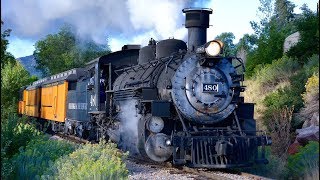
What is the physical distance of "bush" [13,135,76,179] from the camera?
9.62 meters

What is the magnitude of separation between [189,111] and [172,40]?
2.55 meters

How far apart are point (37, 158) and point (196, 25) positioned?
5080 millimetres

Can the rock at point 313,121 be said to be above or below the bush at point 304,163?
above

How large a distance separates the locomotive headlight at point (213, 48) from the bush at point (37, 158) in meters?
4.07

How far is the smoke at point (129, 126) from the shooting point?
1273cm

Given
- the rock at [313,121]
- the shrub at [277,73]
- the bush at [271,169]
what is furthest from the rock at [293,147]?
the shrub at [277,73]

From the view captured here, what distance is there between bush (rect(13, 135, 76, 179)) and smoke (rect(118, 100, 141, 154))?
5.17 ft

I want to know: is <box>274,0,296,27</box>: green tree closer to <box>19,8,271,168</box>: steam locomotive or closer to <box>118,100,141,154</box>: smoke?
<box>118,100,141,154</box>: smoke

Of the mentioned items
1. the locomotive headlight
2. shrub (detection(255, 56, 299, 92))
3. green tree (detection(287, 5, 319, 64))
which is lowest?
the locomotive headlight

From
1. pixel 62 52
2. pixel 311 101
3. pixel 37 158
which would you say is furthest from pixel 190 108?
pixel 62 52

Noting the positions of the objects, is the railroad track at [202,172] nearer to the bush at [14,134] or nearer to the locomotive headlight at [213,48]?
the locomotive headlight at [213,48]

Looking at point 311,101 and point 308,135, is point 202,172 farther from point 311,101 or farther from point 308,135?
point 311,101

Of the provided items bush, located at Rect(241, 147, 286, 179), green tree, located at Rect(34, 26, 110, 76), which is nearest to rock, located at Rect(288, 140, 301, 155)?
bush, located at Rect(241, 147, 286, 179)

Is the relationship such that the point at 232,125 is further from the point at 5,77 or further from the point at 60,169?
the point at 5,77
